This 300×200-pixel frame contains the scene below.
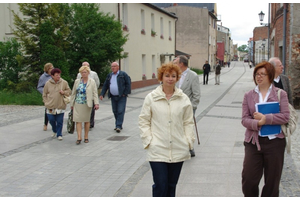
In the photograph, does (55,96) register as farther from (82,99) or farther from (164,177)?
(164,177)

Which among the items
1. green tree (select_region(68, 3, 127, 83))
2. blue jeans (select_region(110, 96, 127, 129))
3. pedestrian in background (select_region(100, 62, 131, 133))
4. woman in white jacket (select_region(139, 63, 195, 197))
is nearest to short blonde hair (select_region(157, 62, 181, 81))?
woman in white jacket (select_region(139, 63, 195, 197))

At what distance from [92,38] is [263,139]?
1422 cm

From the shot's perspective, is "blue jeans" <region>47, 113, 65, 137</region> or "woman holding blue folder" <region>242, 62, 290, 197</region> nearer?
"woman holding blue folder" <region>242, 62, 290, 197</region>

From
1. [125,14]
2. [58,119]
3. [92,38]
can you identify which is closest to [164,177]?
[58,119]

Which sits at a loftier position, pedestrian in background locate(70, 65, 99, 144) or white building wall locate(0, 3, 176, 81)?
white building wall locate(0, 3, 176, 81)

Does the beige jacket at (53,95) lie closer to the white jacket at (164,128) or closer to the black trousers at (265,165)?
the white jacket at (164,128)

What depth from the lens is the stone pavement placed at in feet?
16.0

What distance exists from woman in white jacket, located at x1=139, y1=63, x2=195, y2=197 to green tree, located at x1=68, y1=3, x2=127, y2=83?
13.3 metres

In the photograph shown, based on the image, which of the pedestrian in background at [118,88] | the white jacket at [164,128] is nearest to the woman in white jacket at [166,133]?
the white jacket at [164,128]

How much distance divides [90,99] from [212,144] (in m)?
2.77

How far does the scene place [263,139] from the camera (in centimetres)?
377

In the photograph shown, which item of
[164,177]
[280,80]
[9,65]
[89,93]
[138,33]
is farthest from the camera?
[138,33]

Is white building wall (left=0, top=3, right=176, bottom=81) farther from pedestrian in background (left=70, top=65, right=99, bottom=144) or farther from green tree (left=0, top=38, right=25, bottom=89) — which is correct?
pedestrian in background (left=70, top=65, right=99, bottom=144)

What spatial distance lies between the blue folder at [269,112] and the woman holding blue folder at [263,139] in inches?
1.2
